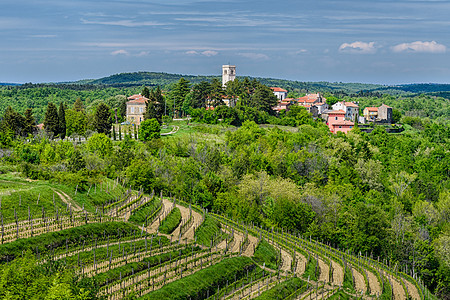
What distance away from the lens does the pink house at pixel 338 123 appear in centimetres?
12471

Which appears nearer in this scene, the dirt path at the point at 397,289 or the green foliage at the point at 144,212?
the dirt path at the point at 397,289

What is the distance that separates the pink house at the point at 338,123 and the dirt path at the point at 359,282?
269ft

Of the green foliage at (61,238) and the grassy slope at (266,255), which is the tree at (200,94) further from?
the green foliage at (61,238)

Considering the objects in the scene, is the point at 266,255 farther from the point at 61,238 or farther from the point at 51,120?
the point at 51,120

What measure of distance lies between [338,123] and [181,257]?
93688 millimetres

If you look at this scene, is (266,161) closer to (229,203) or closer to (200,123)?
(229,203)

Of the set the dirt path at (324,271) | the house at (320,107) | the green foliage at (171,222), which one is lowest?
the dirt path at (324,271)

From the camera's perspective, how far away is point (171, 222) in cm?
4862

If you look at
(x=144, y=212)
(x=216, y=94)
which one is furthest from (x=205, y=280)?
(x=216, y=94)

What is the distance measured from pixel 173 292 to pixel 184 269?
190 inches

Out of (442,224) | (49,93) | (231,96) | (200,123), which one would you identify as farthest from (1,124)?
(49,93)

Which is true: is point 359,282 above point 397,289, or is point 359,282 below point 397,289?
above

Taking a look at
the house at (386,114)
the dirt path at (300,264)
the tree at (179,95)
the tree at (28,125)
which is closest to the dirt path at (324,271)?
the dirt path at (300,264)

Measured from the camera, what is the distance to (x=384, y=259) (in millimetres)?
54344
